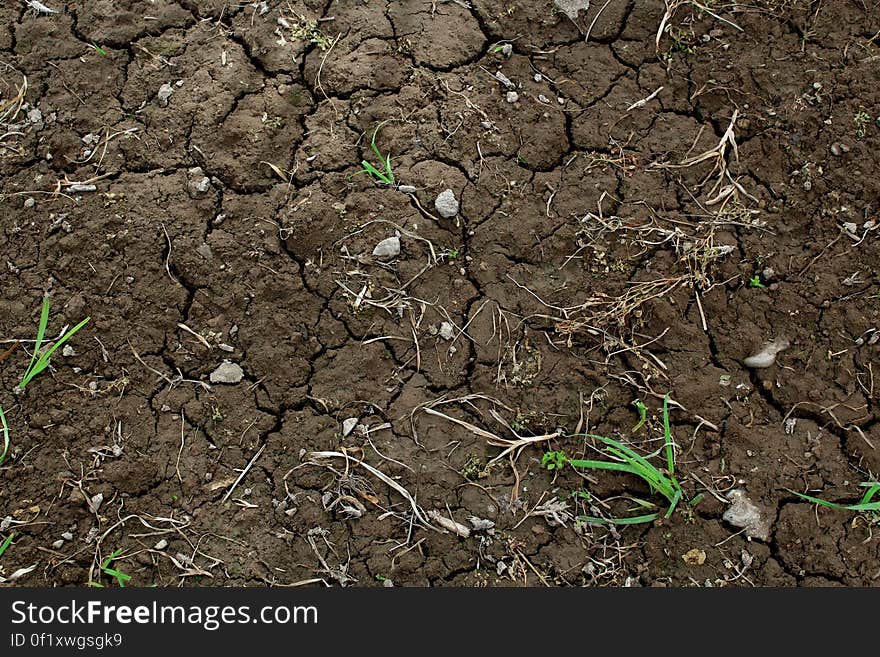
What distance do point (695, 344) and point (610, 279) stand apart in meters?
0.38

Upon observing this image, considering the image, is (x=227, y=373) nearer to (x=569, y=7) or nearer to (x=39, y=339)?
(x=39, y=339)

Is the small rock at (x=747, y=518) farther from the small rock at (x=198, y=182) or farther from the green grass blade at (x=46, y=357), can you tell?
the green grass blade at (x=46, y=357)

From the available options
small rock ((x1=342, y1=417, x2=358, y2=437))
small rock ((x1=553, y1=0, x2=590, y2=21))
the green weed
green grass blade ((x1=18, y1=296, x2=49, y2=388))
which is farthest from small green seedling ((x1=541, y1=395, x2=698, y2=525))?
green grass blade ((x1=18, y1=296, x2=49, y2=388))

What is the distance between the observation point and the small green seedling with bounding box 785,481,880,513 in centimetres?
249

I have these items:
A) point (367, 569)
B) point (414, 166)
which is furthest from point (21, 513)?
point (414, 166)

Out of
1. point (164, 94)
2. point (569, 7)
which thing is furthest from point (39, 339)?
point (569, 7)

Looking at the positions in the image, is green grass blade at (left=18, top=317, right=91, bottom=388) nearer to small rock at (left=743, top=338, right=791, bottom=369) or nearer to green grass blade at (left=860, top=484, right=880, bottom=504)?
small rock at (left=743, top=338, right=791, bottom=369)

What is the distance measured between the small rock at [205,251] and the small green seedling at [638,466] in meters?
1.40

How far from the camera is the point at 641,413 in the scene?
101 inches

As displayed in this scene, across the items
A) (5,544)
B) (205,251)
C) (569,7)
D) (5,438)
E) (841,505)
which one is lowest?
(5,544)

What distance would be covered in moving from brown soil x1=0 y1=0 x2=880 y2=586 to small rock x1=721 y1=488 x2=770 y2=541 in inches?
0.9

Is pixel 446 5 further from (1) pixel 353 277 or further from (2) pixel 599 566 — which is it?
(2) pixel 599 566

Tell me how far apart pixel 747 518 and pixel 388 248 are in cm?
154

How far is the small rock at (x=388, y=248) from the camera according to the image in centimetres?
264
